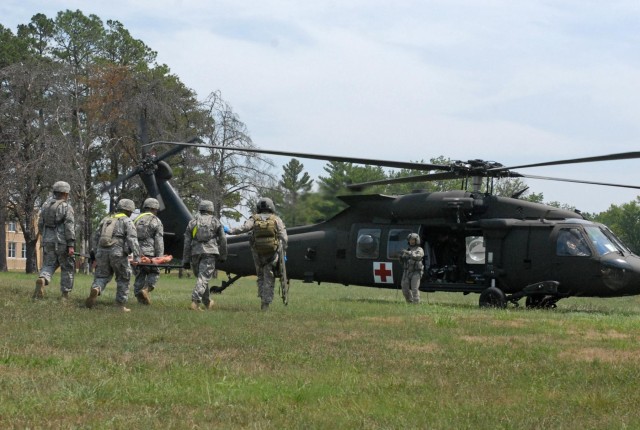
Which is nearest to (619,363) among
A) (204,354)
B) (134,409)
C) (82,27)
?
(204,354)

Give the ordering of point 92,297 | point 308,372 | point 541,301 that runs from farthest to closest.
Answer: point 541,301
point 92,297
point 308,372

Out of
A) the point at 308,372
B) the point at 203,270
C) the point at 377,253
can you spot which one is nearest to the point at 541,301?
the point at 377,253

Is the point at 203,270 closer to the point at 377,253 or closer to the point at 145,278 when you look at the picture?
the point at 145,278

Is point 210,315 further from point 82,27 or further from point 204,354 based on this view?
point 82,27

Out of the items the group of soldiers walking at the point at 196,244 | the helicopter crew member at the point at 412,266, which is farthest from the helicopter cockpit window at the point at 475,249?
the group of soldiers walking at the point at 196,244

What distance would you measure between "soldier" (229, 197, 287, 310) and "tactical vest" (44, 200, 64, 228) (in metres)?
3.07

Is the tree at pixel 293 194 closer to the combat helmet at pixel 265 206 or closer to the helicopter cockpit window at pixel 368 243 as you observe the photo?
the helicopter cockpit window at pixel 368 243

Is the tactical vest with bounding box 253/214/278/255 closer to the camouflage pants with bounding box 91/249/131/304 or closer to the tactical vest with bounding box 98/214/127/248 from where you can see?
the camouflage pants with bounding box 91/249/131/304

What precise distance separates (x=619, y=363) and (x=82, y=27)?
5323cm

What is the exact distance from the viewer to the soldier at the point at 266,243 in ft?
52.3

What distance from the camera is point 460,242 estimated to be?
21078 millimetres

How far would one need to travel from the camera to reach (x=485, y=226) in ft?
65.0

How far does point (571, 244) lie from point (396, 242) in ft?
13.0

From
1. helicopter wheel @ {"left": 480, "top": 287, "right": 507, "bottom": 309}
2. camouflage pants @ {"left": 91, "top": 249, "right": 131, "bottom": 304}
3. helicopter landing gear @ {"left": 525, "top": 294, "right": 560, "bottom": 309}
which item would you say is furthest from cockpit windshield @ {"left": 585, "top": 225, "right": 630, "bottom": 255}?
camouflage pants @ {"left": 91, "top": 249, "right": 131, "bottom": 304}
